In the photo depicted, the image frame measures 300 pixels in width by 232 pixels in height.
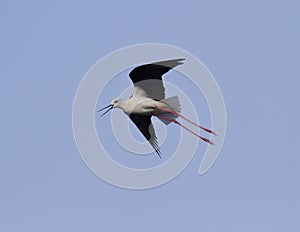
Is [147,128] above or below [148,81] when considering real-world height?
below

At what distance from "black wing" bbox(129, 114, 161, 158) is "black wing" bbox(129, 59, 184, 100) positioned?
0.83m

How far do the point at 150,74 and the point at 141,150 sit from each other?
2.07 meters

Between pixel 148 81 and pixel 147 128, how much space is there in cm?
158

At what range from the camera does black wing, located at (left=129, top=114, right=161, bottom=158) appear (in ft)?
68.6

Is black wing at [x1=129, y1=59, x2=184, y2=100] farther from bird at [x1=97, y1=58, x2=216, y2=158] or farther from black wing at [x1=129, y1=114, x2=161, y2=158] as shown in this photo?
black wing at [x1=129, y1=114, x2=161, y2=158]

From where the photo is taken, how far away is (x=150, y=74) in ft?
66.3

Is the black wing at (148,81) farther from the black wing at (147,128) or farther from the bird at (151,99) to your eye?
the black wing at (147,128)

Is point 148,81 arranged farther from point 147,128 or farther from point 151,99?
point 147,128

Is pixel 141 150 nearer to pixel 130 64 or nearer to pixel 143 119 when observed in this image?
pixel 143 119

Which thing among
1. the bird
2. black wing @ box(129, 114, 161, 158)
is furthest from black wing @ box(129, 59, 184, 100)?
black wing @ box(129, 114, 161, 158)

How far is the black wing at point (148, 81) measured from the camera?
66.0 feet

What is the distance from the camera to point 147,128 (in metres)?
21.2

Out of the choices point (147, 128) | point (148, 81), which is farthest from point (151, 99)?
point (147, 128)

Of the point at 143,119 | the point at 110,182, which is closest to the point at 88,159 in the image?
the point at 110,182
